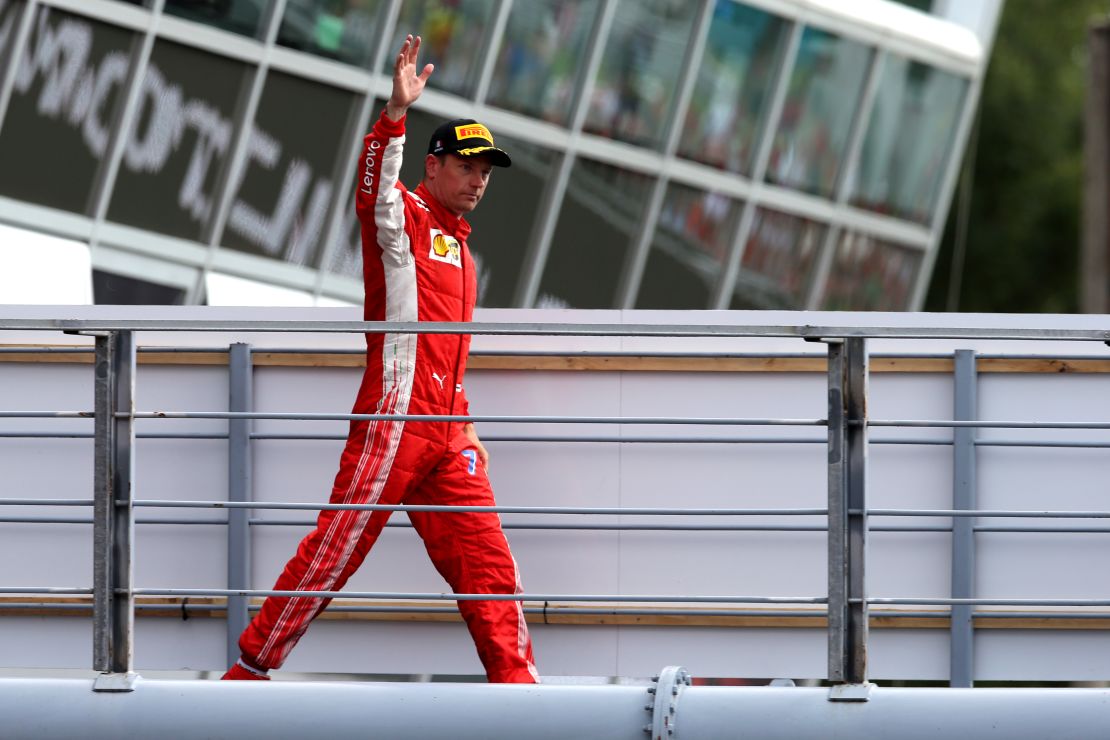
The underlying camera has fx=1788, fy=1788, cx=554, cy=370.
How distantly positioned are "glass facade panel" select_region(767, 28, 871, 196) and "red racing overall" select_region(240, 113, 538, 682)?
986 cm

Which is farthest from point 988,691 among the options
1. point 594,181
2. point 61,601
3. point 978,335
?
point 594,181

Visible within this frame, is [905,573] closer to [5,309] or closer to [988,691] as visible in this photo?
[988,691]

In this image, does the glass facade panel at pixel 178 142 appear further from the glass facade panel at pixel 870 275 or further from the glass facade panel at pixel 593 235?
the glass facade panel at pixel 870 275

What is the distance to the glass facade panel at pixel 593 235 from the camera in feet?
43.8

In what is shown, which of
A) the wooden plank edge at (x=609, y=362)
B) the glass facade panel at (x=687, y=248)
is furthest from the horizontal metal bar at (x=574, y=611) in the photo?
the glass facade panel at (x=687, y=248)

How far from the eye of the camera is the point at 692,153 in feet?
46.5

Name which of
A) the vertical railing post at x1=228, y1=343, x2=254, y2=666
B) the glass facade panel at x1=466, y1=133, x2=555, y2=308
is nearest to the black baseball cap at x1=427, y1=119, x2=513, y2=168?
the vertical railing post at x1=228, y1=343, x2=254, y2=666

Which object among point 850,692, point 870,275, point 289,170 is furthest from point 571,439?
point 870,275

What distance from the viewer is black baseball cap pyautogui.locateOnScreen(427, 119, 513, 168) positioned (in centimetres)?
534

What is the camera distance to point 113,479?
4.62 metres

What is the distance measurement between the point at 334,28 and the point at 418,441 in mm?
7267

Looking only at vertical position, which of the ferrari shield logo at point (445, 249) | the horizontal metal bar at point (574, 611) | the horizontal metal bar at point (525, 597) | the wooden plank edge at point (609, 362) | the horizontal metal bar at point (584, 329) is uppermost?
the ferrari shield logo at point (445, 249)

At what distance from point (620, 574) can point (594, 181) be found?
7.76m

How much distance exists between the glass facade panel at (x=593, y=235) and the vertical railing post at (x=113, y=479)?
8.71 m
